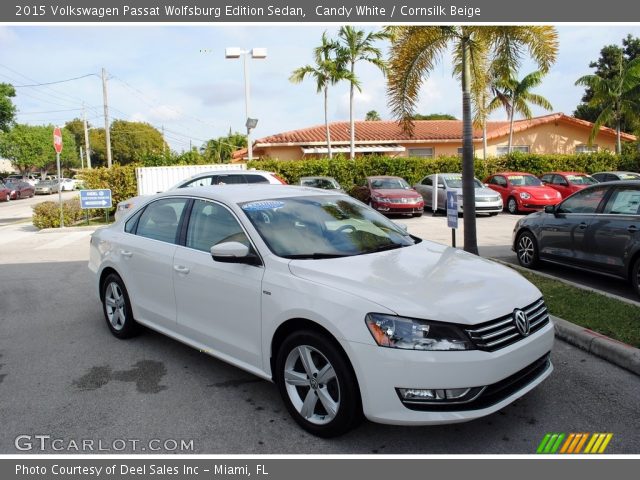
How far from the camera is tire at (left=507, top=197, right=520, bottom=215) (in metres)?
19.1

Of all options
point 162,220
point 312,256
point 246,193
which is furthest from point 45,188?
point 312,256

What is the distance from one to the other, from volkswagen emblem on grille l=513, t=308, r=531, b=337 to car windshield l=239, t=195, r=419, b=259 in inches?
48.0

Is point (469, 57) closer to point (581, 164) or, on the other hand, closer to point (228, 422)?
point (228, 422)

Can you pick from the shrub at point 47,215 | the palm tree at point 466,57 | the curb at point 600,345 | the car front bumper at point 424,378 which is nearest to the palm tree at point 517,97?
the palm tree at point 466,57

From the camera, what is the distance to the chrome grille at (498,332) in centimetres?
309

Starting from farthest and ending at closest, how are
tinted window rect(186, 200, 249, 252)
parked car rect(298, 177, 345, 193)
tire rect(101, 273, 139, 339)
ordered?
parked car rect(298, 177, 345, 193) < tire rect(101, 273, 139, 339) < tinted window rect(186, 200, 249, 252)

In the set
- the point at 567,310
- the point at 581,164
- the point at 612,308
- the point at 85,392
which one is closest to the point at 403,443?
the point at 85,392

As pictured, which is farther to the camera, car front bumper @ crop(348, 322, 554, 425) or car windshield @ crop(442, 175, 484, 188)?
car windshield @ crop(442, 175, 484, 188)

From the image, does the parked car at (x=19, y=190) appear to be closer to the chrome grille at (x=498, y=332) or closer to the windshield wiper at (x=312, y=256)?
the windshield wiper at (x=312, y=256)

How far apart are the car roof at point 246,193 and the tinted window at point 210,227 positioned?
3.7 inches

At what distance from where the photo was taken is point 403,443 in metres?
3.33

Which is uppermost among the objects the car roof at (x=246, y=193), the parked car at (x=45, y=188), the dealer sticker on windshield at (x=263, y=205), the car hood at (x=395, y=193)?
the parked car at (x=45, y=188)

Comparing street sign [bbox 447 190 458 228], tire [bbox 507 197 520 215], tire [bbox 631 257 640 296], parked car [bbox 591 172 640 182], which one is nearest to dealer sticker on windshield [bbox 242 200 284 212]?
street sign [bbox 447 190 458 228]

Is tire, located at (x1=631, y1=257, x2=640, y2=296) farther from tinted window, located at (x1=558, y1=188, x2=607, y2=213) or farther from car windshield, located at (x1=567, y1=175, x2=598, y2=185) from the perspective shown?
car windshield, located at (x1=567, y1=175, x2=598, y2=185)
